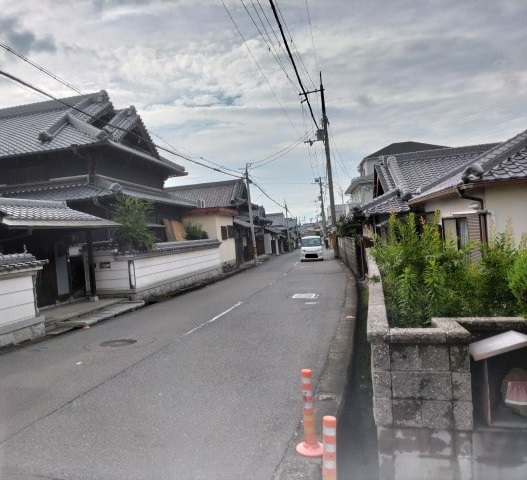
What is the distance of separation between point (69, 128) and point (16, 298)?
38.4ft

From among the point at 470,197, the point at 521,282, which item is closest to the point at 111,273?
the point at 470,197

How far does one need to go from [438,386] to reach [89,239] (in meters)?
13.4

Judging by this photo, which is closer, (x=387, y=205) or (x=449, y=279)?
(x=449, y=279)

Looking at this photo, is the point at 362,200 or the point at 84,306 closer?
the point at 84,306

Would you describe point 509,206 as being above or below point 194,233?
below

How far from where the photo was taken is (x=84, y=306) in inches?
513

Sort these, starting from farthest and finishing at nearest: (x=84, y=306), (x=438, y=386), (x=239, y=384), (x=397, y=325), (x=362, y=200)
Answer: (x=362, y=200)
(x=84, y=306)
(x=239, y=384)
(x=397, y=325)
(x=438, y=386)

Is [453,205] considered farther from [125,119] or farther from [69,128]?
[125,119]

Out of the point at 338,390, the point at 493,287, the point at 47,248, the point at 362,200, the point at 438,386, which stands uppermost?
the point at 362,200

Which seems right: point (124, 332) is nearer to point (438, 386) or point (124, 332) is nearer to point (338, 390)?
point (338, 390)

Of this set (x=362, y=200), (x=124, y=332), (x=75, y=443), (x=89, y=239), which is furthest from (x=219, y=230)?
(x=75, y=443)

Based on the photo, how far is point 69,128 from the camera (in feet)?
61.0

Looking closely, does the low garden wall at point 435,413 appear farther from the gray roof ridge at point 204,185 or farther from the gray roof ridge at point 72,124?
the gray roof ridge at point 204,185

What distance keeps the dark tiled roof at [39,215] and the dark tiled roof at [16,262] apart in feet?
3.23
